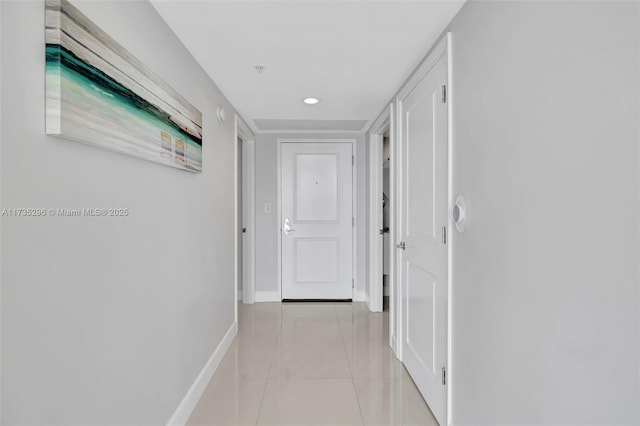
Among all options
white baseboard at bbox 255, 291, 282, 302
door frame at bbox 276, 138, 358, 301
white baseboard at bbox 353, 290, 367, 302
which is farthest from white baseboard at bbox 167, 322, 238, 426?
white baseboard at bbox 353, 290, 367, 302

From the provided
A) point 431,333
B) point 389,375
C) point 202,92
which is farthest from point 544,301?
point 202,92

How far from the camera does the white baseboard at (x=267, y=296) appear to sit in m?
4.81

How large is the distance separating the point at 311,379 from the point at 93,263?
1.83 metres

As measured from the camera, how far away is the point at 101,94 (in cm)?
127

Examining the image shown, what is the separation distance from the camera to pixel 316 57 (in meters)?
2.32

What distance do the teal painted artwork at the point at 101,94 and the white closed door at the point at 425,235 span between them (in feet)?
4.59

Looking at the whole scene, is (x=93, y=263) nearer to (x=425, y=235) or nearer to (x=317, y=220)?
(x=425, y=235)

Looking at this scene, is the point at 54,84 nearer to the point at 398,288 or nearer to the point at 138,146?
the point at 138,146

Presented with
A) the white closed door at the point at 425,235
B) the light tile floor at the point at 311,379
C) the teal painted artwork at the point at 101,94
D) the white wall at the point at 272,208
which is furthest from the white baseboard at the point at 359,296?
the teal painted artwork at the point at 101,94

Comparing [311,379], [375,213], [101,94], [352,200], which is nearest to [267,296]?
[352,200]

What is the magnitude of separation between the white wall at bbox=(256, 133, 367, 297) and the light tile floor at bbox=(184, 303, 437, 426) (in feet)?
2.86

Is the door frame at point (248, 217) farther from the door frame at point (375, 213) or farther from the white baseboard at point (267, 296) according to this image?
the door frame at point (375, 213)

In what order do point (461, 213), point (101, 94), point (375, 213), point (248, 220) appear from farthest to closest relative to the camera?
point (248, 220), point (375, 213), point (461, 213), point (101, 94)

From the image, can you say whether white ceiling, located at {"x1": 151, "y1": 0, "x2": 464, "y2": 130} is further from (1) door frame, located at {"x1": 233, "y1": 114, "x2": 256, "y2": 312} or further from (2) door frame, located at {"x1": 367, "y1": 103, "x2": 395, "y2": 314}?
(1) door frame, located at {"x1": 233, "y1": 114, "x2": 256, "y2": 312}
